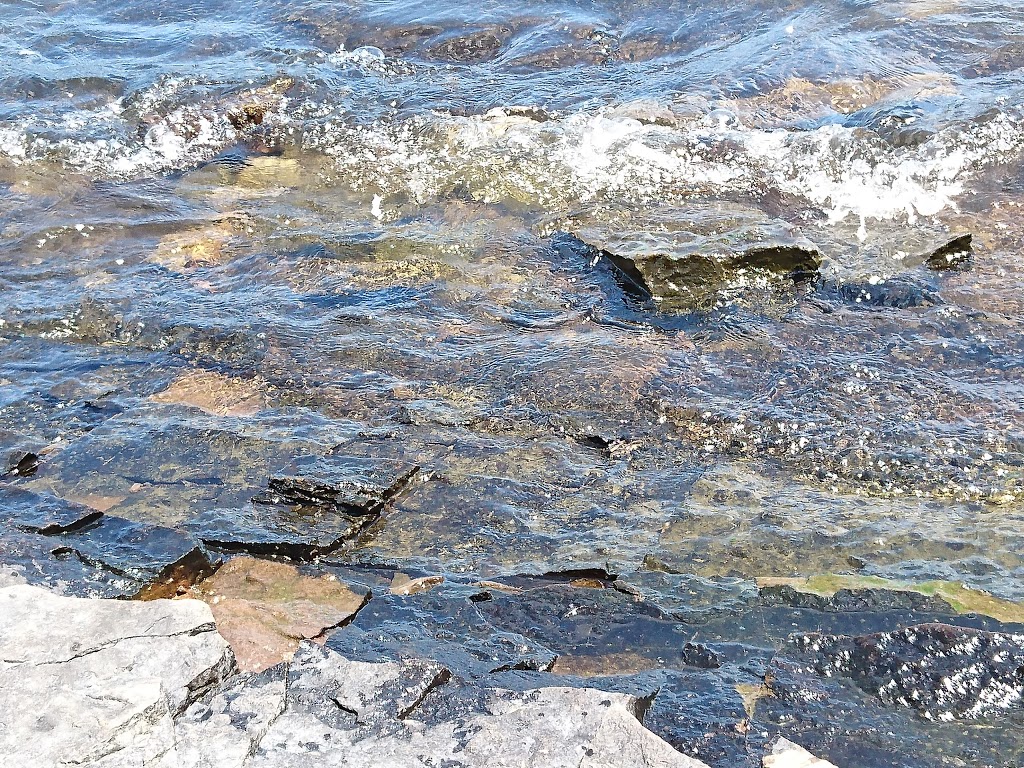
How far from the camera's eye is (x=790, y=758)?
2.46m

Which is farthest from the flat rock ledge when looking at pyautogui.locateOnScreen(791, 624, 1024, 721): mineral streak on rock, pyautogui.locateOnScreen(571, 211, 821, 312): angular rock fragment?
pyautogui.locateOnScreen(571, 211, 821, 312): angular rock fragment

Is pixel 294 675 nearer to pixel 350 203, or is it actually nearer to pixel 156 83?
pixel 350 203

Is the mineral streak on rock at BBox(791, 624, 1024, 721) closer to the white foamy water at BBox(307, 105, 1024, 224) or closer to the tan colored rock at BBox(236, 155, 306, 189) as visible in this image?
the white foamy water at BBox(307, 105, 1024, 224)

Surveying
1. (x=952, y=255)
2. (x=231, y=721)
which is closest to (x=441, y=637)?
(x=231, y=721)

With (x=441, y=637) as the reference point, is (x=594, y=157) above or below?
above

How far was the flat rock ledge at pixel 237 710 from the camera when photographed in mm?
2387

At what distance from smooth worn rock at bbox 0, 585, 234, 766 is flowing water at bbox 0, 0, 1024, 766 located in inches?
14.0

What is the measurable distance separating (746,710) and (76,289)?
3.88 metres

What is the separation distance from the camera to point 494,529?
336 cm

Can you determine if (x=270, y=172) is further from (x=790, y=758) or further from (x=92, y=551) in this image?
(x=790, y=758)

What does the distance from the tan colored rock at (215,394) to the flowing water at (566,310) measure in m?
0.02

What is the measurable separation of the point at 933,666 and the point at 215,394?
2877 mm

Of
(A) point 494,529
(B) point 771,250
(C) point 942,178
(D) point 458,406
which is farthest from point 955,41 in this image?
(A) point 494,529

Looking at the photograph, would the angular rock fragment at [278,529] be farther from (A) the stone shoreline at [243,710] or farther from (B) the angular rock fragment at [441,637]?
(A) the stone shoreline at [243,710]
